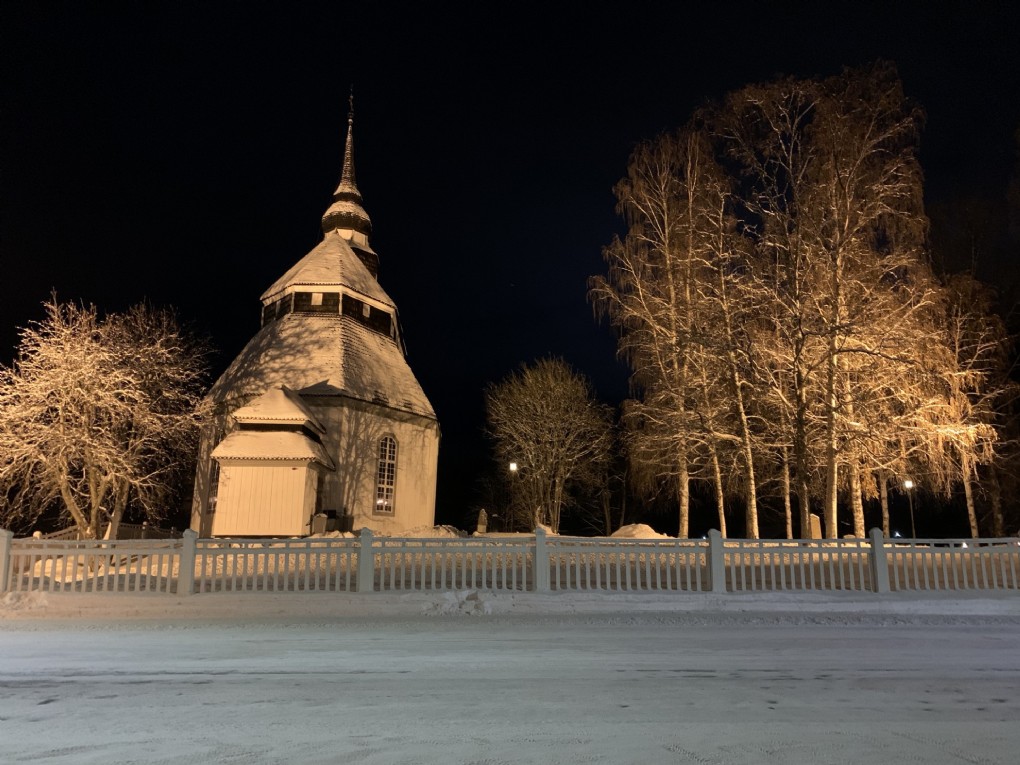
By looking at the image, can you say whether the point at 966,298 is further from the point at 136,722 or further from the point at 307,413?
the point at 136,722

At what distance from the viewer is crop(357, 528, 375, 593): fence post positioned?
10883mm

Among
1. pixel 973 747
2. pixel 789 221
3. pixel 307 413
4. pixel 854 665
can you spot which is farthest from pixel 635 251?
pixel 973 747

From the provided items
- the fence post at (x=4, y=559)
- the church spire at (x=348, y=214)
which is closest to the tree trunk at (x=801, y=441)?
the fence post at (x=4, y=559)

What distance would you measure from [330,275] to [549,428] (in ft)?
46.9

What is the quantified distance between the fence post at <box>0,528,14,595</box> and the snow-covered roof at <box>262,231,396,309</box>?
669 inches

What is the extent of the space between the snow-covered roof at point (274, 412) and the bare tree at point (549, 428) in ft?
52.7

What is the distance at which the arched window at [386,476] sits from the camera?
24.2 m

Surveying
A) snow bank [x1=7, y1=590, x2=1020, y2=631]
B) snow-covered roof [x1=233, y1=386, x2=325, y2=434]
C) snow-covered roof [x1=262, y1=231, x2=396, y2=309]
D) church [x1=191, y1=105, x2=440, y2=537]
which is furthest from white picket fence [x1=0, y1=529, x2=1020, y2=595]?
snow-covered roof [x1=262, y1=231, x2=396, y2=309]

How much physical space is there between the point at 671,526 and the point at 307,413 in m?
37.5

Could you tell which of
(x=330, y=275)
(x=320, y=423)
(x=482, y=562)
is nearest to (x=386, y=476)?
(x=320, y=423)

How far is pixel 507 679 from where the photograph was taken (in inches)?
245

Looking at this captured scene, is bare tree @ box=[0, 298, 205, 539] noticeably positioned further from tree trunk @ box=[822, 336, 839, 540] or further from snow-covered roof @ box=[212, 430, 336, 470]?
tree trunk @ box=[822, 336, 839, 540]

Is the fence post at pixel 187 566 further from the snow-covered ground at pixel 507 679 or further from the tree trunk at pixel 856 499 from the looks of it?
the tree trunk at pixel 856 499

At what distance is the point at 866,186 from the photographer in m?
16.0
